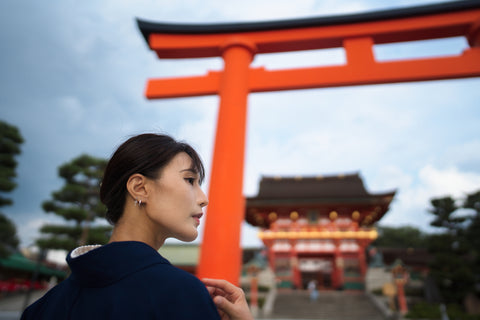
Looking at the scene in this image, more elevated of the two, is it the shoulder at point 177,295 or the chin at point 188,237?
the chin at point 188,237

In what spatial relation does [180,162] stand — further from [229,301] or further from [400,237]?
[400,237]

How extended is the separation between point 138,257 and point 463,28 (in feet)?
→ 16.0

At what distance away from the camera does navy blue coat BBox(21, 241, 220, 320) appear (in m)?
0.49

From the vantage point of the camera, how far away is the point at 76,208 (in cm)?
Answer: 920

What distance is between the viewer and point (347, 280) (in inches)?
458

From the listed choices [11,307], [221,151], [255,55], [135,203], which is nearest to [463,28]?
[255,55]

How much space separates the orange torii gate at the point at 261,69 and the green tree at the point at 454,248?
8886mm

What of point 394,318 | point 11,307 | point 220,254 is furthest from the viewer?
point 11,307

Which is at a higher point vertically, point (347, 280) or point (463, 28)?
point (463, 28)

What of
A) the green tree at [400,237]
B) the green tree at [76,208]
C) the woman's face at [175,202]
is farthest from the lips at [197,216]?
the green tree at [400,237]

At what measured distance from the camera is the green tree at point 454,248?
9.37 metres

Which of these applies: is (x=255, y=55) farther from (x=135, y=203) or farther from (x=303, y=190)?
(x=303, y=190)

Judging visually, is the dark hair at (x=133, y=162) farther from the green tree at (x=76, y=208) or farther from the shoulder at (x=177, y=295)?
the green tree at (x=76, y=208)

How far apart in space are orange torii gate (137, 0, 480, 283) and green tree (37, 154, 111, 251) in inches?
252
